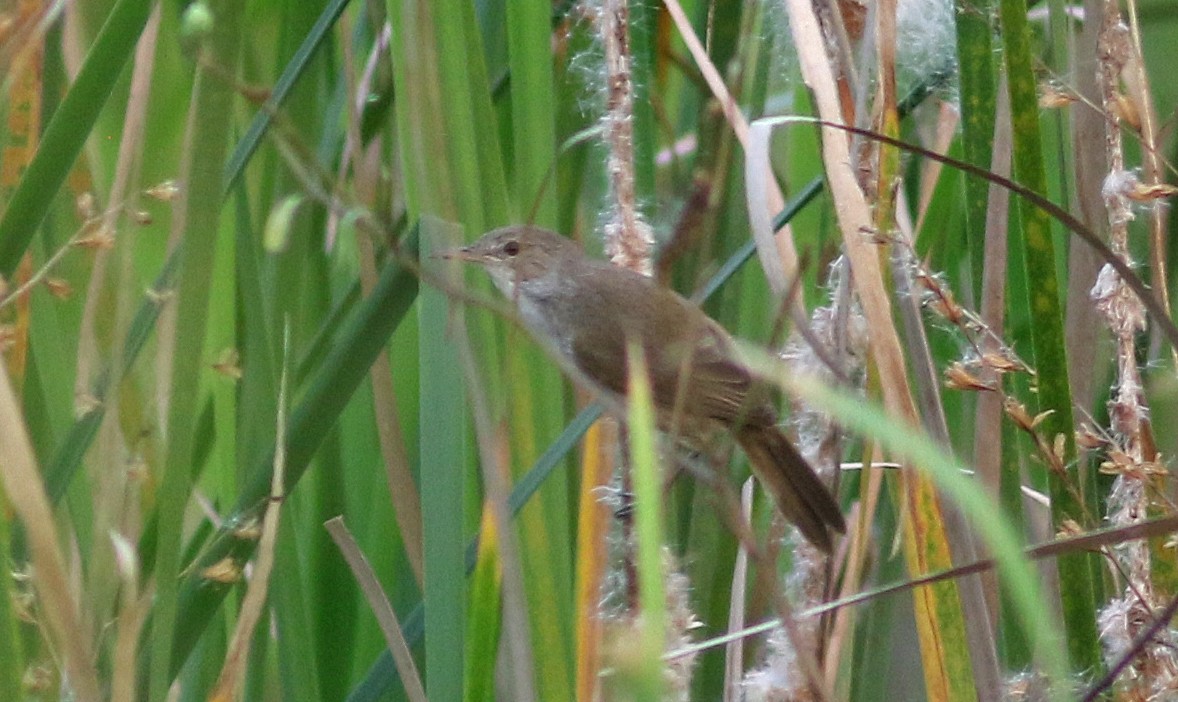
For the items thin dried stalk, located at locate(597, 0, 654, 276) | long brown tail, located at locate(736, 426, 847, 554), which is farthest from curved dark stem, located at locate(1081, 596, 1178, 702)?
thin dried stalk, located at locate(597, 0, 654, 276)

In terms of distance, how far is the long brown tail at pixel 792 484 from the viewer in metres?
1.23

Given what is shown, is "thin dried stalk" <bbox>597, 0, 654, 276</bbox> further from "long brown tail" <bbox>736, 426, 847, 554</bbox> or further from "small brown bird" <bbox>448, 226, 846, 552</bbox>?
"long brown tail" <bbox>736, 426, 847, 554</bbox>

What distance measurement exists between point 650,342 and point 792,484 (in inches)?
14.9

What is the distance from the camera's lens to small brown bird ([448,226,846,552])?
1.24 m

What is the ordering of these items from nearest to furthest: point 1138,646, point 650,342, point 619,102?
point 1138,646
point 619,102
point 650,342

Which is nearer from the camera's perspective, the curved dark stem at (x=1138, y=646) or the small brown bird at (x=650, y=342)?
the curved dark stem at (x=1138, y=646)

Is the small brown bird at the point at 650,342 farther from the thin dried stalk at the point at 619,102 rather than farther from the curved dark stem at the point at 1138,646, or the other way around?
the curved dark stem at the point at 1138,646

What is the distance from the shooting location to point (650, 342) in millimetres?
1665

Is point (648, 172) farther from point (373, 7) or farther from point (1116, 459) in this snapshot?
point (1116, 459)

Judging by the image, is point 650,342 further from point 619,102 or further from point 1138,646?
point 1138,646

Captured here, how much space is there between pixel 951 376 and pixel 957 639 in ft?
0.73

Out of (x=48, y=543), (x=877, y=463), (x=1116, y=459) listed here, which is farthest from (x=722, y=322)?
(x=48, y=543)

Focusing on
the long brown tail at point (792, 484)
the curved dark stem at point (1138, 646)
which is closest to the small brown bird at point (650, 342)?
the long brown tail at point (792, 484)

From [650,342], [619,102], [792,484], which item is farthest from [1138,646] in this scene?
[650,342]
